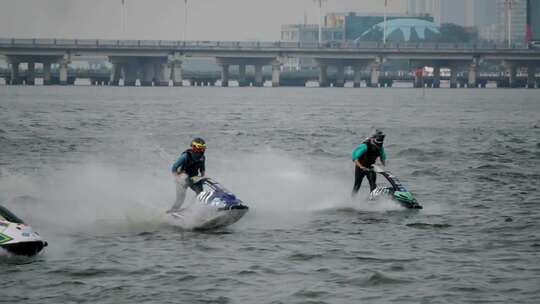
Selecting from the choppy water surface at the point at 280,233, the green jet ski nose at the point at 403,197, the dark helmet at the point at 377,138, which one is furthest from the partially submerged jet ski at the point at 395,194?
the dark helmet at the point at 377,138

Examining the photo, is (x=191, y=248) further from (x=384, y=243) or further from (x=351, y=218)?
(x=351, y=218)

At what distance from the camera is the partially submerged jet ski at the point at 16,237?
20.4 metres

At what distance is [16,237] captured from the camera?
20438 millimetres

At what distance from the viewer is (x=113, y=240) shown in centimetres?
2362

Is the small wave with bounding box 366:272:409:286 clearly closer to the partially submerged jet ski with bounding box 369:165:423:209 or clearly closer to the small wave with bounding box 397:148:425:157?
the partially submerged jet ski with bounding box 369:165:423:209

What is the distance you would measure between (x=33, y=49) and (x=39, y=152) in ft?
494

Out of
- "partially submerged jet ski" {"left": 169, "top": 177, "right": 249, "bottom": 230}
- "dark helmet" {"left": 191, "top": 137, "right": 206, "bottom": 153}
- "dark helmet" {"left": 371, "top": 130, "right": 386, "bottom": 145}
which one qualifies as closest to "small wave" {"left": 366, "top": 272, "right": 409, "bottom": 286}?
"partially submerged jet ski" {"left": 169, "top": 177, "right": 249, "bottom": 230}

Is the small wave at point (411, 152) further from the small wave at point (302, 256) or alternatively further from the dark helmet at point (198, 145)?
the small wave at point (302, 256)

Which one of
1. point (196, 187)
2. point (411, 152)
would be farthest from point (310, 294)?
point (411, 152)

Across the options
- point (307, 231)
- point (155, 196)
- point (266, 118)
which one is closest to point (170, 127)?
point (266, 118)

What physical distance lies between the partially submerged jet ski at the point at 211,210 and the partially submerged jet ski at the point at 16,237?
14.0 ft

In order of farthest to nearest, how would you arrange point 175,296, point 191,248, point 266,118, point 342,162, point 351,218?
point 266,118
point 342,162
point 351,218
point 191,248
point 175,296

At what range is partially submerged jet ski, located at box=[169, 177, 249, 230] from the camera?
78.6 feet

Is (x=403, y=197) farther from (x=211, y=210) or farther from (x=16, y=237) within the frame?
(x=16, y=237)
